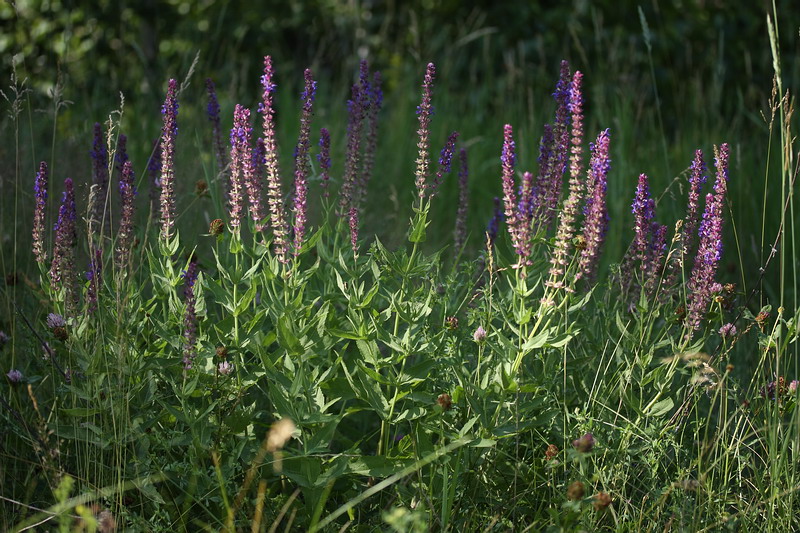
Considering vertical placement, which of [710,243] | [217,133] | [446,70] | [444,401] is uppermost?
[446,70]

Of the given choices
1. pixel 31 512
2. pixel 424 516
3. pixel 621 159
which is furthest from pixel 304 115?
pixel 621 159

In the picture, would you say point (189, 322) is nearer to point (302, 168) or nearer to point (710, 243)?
point (302, 168)

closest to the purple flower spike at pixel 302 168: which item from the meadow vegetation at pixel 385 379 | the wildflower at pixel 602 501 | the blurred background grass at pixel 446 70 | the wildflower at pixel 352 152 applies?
the meadow vegetation at pixel 385 379

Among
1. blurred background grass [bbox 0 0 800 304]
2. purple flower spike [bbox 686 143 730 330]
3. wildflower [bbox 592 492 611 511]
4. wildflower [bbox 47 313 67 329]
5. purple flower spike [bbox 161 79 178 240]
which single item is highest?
blurred background grass [bbox 0 0 800 304]

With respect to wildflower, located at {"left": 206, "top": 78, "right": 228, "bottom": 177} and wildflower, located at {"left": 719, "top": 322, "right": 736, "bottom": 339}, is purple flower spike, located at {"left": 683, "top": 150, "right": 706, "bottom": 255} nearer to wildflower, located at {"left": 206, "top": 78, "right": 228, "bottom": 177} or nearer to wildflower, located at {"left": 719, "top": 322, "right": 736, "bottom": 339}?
wildflower, located at {"left": 719, "top": 322, "right": 736, "bottom": 339}

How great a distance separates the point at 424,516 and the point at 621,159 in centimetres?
297

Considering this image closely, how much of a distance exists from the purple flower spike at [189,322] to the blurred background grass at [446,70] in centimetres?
246

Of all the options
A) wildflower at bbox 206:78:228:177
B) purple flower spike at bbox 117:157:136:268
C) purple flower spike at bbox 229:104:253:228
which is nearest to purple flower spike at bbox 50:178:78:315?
purple flower spike at bbox 117:157:136:268

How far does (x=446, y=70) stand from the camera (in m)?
6.52

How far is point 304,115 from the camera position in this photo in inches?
98.7

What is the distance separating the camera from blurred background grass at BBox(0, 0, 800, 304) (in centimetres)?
523

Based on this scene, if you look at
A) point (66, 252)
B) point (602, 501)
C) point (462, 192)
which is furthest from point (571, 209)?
point (66, 252)

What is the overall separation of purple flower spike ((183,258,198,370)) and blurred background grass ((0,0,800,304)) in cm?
246

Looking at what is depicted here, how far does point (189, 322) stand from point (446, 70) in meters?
4.61
